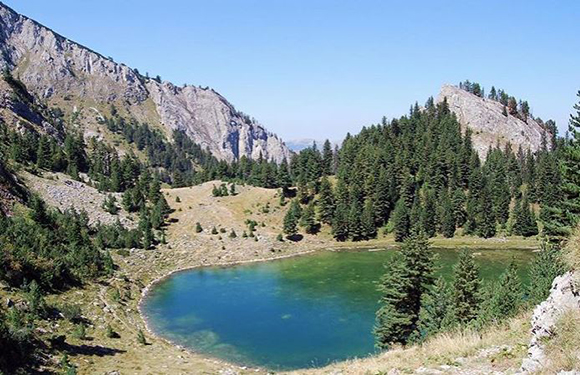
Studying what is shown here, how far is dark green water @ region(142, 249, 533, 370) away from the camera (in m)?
57.4

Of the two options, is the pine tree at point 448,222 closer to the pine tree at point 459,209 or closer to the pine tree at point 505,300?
the pine tree at point 459,209

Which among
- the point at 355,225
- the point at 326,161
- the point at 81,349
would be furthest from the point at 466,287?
the point at 326,161

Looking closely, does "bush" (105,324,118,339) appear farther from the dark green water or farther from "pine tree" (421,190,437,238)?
"pine tree" (421,190,437,238)

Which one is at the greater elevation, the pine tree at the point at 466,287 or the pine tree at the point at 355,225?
the pine tree at the point at 355,225

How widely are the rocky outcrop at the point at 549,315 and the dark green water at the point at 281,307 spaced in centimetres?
3803

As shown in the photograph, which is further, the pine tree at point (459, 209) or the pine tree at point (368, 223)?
the pine tree at point (459, 209)

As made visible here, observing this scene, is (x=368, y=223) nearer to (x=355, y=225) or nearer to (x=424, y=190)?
(x=355, y=225)

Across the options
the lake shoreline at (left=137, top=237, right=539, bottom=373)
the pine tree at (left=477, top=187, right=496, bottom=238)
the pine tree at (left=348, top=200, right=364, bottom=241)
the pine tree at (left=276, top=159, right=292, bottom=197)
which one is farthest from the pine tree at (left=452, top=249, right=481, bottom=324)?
the pine tree at (left=276, top=159, right=292, bottom=197)

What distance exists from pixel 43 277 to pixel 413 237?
45338mm

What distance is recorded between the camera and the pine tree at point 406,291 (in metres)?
43.4

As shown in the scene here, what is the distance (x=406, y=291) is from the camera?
4359cm

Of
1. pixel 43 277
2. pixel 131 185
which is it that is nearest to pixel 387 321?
pixel 43 277

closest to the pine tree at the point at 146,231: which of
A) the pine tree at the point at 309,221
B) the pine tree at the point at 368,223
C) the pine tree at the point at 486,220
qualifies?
the pine tree at the point at 309,221

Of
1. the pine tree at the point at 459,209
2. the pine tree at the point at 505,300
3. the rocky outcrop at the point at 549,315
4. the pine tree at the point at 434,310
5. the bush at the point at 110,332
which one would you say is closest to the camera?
the rocky outcrop at the point at 549,315
